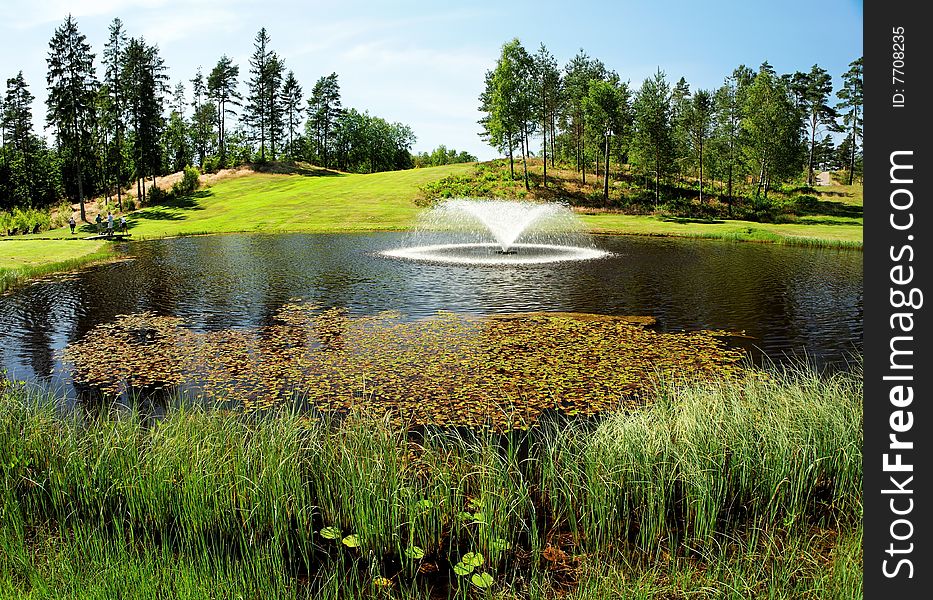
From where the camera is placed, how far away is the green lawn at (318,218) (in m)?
31.9

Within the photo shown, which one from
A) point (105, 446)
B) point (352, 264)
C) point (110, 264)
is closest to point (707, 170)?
point (352, 264)

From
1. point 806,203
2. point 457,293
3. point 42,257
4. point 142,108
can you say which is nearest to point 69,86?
point 142,108

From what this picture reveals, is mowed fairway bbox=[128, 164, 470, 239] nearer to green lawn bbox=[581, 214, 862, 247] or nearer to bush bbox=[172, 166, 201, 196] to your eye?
bush bbox=[172, 166, 201, 196]

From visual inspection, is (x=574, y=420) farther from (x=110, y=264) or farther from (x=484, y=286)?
(x=110, y=264)

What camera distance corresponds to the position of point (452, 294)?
63.5ft

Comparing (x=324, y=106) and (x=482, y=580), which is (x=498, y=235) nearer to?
(x=482, y=580)

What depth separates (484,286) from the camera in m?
21.0

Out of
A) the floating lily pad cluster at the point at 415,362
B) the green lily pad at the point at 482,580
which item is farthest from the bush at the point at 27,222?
the green lily pad at the point at 482,580

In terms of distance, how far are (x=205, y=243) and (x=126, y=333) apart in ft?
86.2

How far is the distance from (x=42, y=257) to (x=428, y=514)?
29.8 meters

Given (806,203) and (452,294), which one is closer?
(452,294)

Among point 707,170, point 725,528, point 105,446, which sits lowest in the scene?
point 725,528

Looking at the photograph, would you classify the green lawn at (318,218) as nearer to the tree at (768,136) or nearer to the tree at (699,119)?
the tree at (768,136)

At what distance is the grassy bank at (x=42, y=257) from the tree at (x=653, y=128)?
46.2 m
